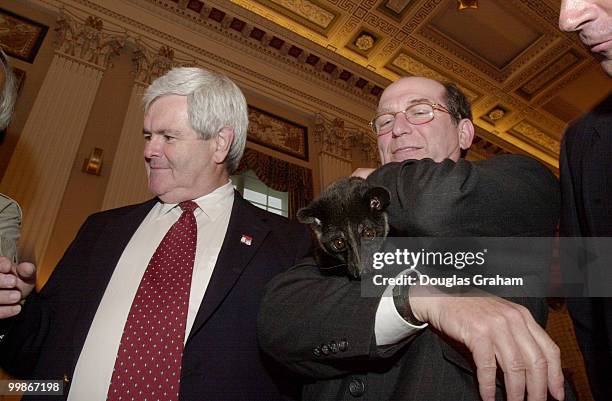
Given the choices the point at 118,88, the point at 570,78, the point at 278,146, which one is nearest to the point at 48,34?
the point at 118,88

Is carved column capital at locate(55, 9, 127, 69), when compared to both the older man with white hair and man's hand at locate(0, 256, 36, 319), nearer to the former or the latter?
the older man with white hair

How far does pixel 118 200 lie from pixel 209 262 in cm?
503

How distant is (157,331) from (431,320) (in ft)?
3.51

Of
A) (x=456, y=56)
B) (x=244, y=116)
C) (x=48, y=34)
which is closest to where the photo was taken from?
(x=244, y=116)

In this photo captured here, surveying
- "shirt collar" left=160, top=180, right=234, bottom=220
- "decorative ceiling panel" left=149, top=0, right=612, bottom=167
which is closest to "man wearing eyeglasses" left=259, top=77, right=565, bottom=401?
"shirt collar" left=160, top=180, right=234, bottom=220

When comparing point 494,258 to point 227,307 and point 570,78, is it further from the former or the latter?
point 570,78

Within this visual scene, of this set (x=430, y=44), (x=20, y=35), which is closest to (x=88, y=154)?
(x=20, y=35)

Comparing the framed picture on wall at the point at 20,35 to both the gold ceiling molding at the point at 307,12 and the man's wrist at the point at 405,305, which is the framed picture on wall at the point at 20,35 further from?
the man's wrist at the point at 405,305

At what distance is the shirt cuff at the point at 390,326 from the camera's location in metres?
0.97

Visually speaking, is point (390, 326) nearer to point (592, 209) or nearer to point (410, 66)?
point (592, 209)

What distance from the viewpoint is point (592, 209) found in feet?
3.79

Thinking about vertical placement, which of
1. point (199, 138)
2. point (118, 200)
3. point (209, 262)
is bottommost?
point (209, 262)

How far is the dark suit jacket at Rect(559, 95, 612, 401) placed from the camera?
1.14 m

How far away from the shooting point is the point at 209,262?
175cm
